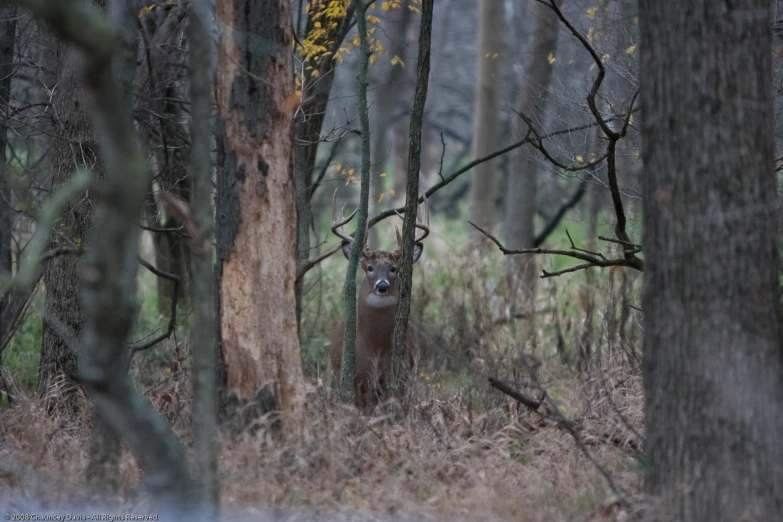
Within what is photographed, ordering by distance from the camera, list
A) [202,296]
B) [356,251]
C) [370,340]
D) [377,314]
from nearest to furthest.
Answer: [202,296], [356,251], [370,340], [377,314]

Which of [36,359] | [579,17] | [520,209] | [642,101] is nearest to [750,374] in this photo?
[642,101]

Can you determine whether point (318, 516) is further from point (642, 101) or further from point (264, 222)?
point (642, 101)

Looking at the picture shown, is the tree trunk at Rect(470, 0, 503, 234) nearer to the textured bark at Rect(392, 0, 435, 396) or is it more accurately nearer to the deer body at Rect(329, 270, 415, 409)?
the deer body at Rect(329, 270, 415, 409)

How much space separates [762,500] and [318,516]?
6.58 ft

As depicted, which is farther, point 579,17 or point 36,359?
point 36,359

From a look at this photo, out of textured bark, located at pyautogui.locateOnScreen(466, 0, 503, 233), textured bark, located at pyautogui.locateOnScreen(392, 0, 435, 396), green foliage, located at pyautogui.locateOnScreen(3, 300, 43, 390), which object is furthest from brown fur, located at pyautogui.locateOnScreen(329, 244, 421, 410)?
textured bark, located at pyautogui.locateOnScreen(466, 0, 503, 233)

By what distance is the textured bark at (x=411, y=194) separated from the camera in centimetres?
689

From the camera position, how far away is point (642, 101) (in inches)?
180

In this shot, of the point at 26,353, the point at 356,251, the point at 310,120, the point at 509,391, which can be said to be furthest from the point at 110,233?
the point at 26,353

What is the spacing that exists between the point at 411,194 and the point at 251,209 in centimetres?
182

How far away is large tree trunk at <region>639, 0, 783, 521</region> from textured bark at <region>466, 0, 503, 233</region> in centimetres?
1068

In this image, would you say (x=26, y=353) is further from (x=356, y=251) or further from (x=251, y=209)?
(x=251, y=209)

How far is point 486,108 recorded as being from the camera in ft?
51.5

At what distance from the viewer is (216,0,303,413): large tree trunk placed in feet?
18.1
